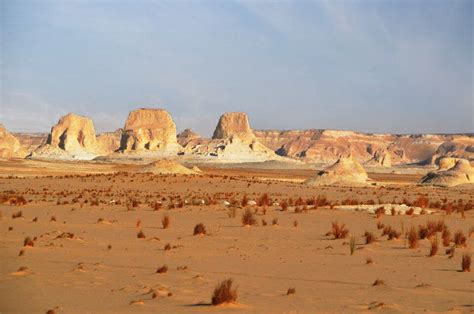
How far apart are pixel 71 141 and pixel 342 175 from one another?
109m

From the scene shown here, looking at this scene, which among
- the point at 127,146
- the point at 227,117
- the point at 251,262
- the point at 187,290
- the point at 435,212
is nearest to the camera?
the point at 187,290

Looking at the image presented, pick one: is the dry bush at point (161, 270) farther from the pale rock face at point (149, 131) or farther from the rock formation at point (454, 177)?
the pale rock face at point (149, 131)

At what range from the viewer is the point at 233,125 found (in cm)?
15888

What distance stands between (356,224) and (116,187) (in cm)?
2700

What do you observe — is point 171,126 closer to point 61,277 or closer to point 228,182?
point 228,182

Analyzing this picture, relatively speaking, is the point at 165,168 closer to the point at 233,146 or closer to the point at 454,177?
the point at 454,177

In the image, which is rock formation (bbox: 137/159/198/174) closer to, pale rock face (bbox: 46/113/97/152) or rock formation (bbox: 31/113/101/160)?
rock formation (bbox: 31/113/101/160)

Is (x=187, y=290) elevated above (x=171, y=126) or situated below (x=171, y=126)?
below

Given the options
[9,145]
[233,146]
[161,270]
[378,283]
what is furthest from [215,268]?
[9,145]

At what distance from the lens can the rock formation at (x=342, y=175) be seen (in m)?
54.4

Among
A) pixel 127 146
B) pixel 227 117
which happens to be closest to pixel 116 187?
pixel 127 146

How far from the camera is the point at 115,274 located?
1023cm

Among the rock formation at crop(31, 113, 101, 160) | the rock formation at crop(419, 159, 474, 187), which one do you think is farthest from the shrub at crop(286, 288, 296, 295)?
the rock formation at crop(31, 113, 101, 160)

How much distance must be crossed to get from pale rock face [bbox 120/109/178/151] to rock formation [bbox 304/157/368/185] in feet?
295
